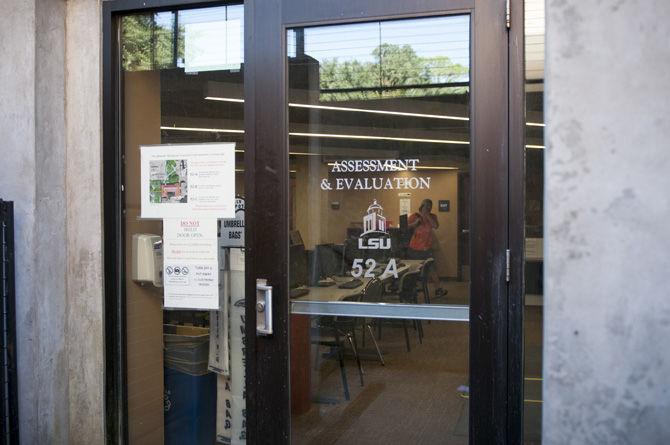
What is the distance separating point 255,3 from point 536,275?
6.26 feet

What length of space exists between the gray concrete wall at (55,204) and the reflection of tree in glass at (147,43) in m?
0.17

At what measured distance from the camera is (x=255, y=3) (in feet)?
10.9

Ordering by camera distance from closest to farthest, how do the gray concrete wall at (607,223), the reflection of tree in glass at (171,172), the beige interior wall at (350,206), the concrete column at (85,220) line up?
the gray concrete wall at (607,223)
the beige interior wall at (350,206)
the reflection of tree in glass at (171,172)
the concrete column at (85,220)

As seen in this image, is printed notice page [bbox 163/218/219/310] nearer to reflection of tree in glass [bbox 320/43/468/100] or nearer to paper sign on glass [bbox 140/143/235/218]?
paper sign on glass [bbox 140/143/235/218]

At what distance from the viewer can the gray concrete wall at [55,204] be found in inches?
141

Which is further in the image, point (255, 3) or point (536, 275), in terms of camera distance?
point (255, 3)

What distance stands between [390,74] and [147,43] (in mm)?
1497

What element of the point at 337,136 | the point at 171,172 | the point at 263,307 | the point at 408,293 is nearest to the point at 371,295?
the point at 408,293

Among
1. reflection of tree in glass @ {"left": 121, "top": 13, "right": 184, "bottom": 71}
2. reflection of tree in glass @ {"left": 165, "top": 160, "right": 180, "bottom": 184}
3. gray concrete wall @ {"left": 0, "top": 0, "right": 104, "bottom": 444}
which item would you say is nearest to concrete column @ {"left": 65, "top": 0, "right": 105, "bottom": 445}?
gray concrete wall @ {"left": 0, "top": 0, "right": 104, "bottom": 444}

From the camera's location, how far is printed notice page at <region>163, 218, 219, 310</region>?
3547 millimetres

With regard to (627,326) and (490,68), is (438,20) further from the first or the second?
(627,326)

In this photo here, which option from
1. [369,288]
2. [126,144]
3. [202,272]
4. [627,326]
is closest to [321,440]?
[369,288]

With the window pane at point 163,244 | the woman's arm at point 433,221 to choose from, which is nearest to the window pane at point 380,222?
the woman's arm at point 433,221

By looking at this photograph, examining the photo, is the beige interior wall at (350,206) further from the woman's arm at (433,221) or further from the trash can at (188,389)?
the trash can at (188,389)
